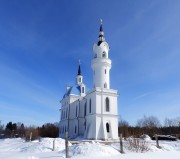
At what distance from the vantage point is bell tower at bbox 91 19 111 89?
39.0 m

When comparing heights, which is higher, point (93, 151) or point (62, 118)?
point (62, 118)

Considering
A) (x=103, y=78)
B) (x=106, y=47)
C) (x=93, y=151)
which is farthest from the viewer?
(x=106, y=47)

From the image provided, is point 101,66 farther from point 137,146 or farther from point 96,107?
point 137,146

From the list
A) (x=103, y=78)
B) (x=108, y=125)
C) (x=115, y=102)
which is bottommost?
(x=108, y=125)

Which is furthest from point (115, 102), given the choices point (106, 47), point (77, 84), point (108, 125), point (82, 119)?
point (77, 84)

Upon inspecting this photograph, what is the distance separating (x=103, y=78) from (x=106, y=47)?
7471 mm

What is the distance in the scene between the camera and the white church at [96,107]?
3403cm

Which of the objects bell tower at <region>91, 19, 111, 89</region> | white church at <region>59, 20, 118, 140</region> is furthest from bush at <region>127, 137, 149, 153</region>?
bell tower at <region>91, 19, 111, 89</region>

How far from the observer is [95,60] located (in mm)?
39938

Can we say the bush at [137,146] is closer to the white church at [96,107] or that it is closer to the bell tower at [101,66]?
the white church at [96,107]

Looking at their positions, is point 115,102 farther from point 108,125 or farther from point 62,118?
point 62,118

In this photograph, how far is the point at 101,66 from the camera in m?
39.6

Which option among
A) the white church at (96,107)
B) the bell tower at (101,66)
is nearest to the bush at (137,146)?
the white church at (96,107)

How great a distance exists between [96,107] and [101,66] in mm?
9245
